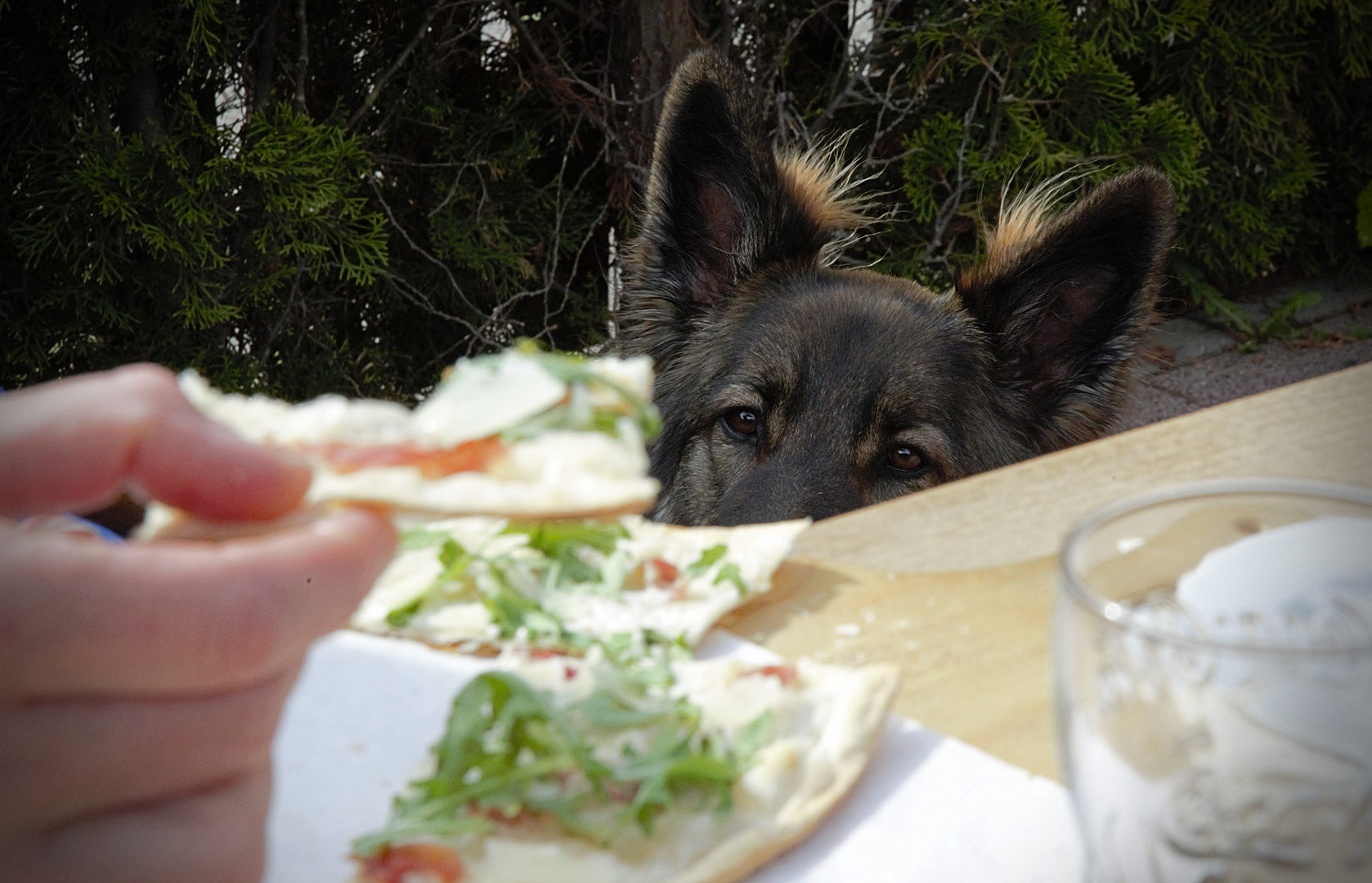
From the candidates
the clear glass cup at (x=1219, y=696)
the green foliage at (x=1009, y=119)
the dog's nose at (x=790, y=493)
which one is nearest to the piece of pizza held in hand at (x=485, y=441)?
the clear glass cup at (x=1219, y=696)

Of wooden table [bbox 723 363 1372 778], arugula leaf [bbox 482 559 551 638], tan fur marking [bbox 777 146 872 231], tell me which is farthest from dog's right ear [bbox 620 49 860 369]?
arugula leaf [bbox 482 559 551 638]

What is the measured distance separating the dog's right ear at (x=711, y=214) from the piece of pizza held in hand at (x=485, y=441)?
171 centimetres

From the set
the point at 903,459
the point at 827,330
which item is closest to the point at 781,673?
the point at 903,459

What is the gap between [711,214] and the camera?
2871 mm

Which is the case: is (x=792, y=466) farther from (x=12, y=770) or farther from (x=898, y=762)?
(x=12, y=770)

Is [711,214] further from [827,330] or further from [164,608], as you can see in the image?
[164,608]

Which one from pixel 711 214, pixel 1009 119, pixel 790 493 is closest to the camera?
pixel 790 493

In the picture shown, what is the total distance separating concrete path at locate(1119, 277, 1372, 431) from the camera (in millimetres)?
4680

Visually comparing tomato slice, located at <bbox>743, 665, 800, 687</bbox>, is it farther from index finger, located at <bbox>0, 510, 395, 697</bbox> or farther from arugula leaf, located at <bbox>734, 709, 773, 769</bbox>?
index finger, located at <bbox>0, 510, 395, 697</bbox>

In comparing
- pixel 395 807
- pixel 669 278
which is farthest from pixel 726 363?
pixel 395 807

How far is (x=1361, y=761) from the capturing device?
0.56m

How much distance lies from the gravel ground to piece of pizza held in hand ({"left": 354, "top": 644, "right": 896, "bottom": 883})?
12.5 ft

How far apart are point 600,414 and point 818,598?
327mm

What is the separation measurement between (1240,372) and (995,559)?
13.1 feet
